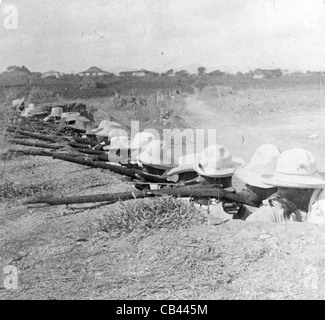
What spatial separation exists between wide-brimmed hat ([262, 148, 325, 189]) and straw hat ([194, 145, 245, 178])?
917 mm

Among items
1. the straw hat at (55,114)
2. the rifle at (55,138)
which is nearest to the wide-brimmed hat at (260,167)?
the rifle at (55,138)

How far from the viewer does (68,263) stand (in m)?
3.79

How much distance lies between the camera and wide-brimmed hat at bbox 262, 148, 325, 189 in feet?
13.9

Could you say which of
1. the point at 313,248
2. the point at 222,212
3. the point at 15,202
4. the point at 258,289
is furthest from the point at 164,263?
the point at 15,202

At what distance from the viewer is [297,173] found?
4285 mm

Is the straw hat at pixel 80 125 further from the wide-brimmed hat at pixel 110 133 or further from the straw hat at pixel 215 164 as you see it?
the straw hat at pixel 215 164

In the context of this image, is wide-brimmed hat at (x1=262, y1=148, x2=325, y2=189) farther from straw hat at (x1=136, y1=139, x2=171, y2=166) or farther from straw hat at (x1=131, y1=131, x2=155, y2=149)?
straw hat at (x1=131, y1=131, x2=155, y2=149)

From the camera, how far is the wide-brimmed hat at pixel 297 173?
4230 mm

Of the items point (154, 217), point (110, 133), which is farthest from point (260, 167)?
point (110, 133)

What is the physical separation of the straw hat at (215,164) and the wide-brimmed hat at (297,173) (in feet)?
3.01

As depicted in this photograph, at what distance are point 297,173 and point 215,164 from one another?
1.21m

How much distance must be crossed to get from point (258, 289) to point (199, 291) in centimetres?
38

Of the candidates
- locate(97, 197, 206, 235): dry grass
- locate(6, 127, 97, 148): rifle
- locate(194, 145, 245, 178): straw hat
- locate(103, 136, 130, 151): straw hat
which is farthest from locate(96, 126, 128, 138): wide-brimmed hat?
locate(97, 197, 206, 235): dry grass

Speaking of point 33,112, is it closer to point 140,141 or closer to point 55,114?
point 55,114
